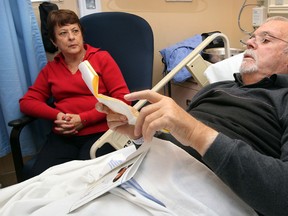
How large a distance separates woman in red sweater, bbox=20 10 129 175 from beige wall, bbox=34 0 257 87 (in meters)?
0.67

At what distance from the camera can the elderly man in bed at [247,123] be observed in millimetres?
828

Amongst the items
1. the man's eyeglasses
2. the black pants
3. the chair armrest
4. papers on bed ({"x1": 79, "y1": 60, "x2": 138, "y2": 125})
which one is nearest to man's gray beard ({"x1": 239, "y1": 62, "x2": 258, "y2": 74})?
the man's eyeglasses

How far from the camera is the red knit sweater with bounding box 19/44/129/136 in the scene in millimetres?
1791

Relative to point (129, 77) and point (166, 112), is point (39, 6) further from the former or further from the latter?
point (166, 112)

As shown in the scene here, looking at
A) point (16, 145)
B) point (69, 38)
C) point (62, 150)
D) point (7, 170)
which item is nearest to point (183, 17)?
point (69, 38)

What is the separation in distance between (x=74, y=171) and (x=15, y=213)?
11.4 inches

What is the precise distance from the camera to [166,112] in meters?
0.85

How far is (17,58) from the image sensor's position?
1.92 m

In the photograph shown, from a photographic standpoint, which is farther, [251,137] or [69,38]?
[69,38]

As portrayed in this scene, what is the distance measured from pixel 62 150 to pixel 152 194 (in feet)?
3.06

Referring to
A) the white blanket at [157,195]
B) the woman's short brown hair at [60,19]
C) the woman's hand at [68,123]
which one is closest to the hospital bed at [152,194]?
the white blanket at [157,195]

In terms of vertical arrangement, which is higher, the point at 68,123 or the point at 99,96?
the point at 99,96

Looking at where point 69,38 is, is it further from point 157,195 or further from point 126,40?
point 157,195

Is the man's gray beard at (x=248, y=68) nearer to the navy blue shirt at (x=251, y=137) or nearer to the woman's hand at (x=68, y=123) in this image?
the navy blue shirt at (x=251, y=137)
